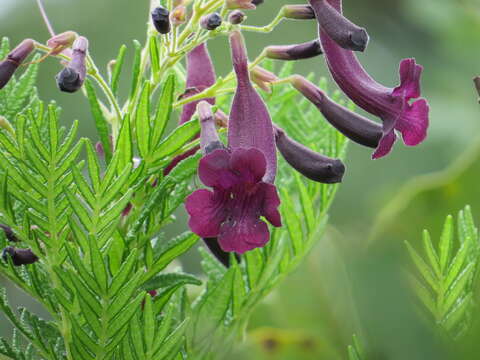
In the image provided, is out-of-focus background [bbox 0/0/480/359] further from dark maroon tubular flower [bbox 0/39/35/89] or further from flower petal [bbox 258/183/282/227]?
dark maroon tubular flower [bbox 0/39/35/89]

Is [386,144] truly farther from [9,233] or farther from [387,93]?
[9,233]

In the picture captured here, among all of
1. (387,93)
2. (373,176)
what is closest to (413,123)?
(387,93)

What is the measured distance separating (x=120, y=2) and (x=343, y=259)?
244cm

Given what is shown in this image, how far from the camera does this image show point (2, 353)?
36cm

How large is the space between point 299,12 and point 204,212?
5.4 inches

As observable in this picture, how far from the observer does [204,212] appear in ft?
1.17

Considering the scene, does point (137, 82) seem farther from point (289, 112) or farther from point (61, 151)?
point (289, 112)

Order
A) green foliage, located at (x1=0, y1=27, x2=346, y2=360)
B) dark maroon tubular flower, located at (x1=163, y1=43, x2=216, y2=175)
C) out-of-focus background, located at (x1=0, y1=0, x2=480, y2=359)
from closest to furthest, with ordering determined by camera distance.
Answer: out-of-focus background, located at (x1=0, y1=0, x2=480, y2=359), green foliage, located at (x1=0, y1=27, x2=346, y2=360), dark maroon tubular flower, located at (x1=163, y1=43, x2=216, y2=175)

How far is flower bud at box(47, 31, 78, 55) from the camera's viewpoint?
41cm

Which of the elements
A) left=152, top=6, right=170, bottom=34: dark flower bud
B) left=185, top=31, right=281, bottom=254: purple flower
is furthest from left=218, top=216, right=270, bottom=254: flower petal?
left=152, top=6, right=170, bottom=34: dark flower bud

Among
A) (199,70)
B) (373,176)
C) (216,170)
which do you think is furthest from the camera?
(373,176)

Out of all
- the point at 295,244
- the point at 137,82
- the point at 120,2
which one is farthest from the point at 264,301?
the point at 120,2

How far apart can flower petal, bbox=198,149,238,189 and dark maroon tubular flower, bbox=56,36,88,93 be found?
0.24 feet

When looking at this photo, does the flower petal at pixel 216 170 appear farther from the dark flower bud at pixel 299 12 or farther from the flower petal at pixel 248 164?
the dark flower bud at pixel 299 12
